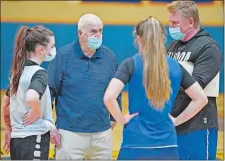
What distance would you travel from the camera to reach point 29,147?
3.31 metres

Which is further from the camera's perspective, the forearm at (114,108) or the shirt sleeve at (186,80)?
the shirt sleeve at (186,80)

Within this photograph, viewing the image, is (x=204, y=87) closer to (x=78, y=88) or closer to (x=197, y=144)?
(x=197, y=144)

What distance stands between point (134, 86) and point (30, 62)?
0.72 m

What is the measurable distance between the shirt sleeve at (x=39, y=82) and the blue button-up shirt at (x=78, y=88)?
2.05 feet

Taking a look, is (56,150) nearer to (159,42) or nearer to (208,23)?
(159,42)

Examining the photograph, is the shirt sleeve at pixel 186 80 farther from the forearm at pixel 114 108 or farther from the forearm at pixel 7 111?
the forearm at pixel 7 111

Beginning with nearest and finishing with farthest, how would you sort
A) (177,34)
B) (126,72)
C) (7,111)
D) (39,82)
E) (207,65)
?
(126,72)
(39,82)
(7,111)
(207,65)
(177,34)

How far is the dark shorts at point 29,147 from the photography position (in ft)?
10.9

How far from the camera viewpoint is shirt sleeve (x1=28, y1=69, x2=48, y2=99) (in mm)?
3195

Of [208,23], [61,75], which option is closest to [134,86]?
[61,75]

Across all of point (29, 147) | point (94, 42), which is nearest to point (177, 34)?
point (94, 42)

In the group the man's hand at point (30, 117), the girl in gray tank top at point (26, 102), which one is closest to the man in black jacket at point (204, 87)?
the girl in gray tank top at point (26, 102)

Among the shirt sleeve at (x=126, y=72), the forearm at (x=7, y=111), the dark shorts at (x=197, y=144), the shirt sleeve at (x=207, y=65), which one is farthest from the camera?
the dark shorts at (x=197, y=144)

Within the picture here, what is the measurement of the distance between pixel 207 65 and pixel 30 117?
54.7 inches
